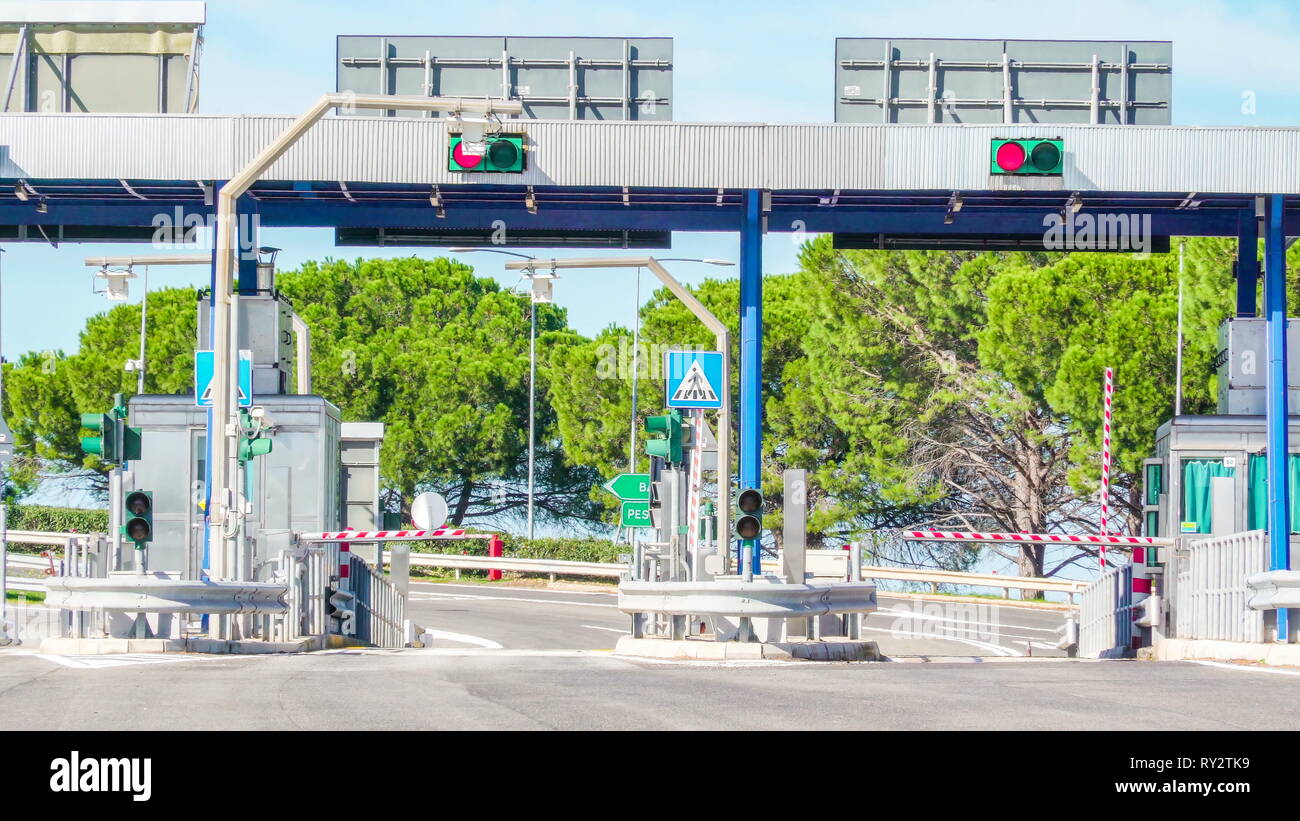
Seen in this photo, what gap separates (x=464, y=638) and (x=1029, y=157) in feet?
41.9

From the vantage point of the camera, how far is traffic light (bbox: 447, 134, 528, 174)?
23.1 meters

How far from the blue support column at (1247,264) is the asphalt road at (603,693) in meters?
9.25

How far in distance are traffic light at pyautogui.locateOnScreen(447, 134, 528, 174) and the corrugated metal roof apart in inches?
8.2

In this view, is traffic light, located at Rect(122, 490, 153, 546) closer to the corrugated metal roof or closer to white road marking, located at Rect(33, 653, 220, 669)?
white road marking, located at Rect(33, 653, 220, 669)

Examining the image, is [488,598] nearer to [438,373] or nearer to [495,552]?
[495,552]

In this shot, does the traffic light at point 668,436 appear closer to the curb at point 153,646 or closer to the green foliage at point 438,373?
the curb at point 153,646

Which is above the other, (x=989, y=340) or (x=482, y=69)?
(x=482, y=69)

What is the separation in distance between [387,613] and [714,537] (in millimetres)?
5921

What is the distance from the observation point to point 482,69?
26594mm

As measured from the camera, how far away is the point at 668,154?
2361 cm

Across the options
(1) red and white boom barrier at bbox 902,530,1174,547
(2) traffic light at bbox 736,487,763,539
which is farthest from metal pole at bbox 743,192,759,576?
(2) traffic light at bbox 736,487,763,539

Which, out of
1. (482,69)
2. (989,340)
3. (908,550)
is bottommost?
(908,550)
